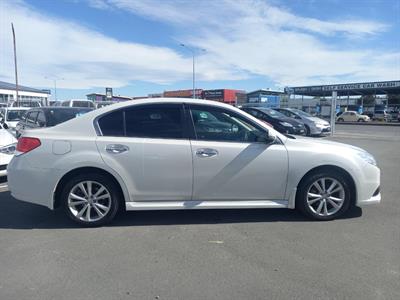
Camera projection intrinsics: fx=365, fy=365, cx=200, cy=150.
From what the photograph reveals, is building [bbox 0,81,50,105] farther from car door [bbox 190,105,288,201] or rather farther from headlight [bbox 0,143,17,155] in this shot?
car door [bbox 190,105,288,201]

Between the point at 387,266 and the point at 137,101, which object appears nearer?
the point at 387,266

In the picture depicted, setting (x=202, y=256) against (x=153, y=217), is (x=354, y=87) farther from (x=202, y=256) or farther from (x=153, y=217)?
(x=202, y=256)

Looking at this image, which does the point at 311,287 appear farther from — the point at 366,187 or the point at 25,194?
the point at 25,194

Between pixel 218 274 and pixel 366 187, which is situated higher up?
pixel 366 187

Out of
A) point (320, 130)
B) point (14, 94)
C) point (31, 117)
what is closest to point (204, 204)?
point (31, 117)

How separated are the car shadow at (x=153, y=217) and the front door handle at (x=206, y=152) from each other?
923mm

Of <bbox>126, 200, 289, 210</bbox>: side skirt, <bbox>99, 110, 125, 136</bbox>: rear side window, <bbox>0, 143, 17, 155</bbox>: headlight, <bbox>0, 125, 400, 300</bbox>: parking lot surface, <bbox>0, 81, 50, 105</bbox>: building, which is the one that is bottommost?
<bbox>0, 125, 400, 300</bbox>: parking lot surface

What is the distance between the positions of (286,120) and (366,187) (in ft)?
41.6

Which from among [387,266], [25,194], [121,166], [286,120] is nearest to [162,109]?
[121,166]

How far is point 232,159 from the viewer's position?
4.58 metres

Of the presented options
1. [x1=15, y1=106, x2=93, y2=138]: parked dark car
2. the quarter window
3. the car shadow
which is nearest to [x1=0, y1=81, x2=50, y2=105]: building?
the quarter window

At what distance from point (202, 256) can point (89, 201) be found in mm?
1667

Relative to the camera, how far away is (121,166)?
176 inches

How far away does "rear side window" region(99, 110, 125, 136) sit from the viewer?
4.57 m
